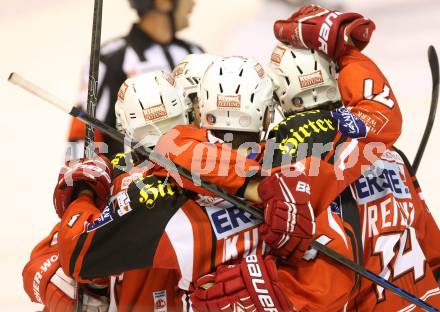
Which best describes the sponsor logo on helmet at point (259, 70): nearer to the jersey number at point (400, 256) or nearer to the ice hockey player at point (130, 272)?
the ice hockey player at point (130, 272)

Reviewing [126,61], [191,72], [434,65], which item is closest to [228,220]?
[191,72]

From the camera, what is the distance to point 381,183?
214 centimetres

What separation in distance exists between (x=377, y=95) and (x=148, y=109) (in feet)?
1.89

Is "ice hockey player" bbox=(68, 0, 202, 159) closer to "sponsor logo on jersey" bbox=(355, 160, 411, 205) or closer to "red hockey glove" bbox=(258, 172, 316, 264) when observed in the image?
"sponsor logo on jersey" bbox=(355, 160, 411, 205)

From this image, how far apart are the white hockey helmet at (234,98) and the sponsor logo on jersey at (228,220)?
0.19m

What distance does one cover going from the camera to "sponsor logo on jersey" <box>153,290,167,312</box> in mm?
2078

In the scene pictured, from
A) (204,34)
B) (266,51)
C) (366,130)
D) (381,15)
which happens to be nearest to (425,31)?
(381,15)

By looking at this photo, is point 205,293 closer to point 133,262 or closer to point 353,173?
point 133,262

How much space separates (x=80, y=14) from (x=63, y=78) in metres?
0.47

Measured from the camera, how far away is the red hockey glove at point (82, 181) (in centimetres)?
200

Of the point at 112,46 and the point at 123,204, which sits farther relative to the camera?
the point at 112,46

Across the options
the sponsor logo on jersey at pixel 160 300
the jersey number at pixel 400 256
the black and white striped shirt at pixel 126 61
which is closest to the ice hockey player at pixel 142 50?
the black and white striped shirt at pixel 126 61

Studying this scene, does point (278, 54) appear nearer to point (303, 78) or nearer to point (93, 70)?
point (303, 78)

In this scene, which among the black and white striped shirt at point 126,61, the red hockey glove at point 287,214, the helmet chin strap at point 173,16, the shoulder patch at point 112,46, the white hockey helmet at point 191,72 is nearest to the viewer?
the red hockey glove at point 287,214
